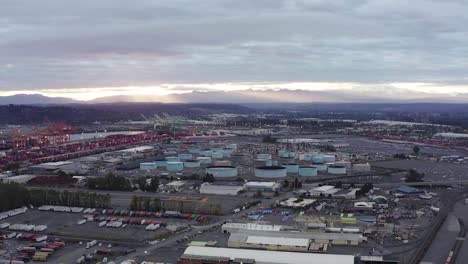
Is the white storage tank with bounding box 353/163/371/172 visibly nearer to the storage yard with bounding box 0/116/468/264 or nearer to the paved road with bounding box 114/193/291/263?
the storage yard with bounding box 0/116/468/264

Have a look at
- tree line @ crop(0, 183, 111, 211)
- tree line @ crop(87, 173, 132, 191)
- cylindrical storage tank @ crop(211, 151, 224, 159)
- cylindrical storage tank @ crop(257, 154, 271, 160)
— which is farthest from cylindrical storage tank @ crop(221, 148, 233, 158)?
tree line @ crop(0, 183, 111, 211)

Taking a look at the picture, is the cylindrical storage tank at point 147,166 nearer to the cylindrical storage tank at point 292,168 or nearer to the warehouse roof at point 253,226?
the cylindrical storage tank at point 292,168

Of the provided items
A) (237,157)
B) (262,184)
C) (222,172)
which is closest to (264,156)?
(237,157)

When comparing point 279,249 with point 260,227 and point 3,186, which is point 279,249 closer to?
point 260,227

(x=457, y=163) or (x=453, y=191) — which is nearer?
(x=453, y=191)

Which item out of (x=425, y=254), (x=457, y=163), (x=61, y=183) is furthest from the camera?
(x=457, y=163)

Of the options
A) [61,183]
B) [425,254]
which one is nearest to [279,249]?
[425,254]
